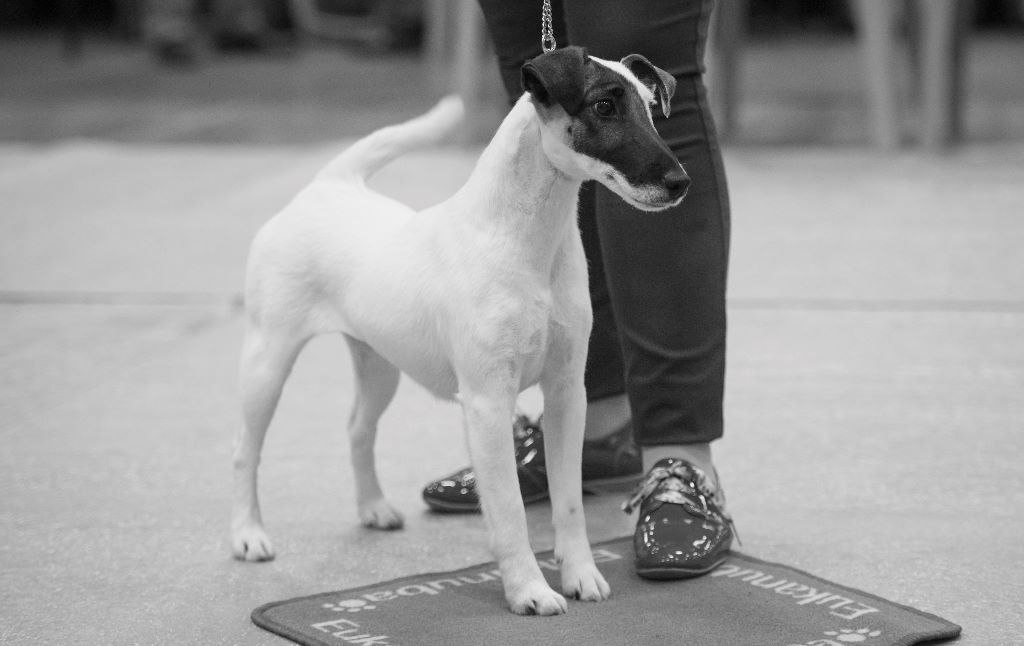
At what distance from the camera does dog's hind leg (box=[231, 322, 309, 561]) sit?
1882 mm

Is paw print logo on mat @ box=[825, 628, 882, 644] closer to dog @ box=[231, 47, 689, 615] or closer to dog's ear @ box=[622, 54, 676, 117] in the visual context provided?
dog @ box=[231, 47, 689, 615]

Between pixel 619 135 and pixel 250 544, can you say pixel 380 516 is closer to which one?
pixel 250 544

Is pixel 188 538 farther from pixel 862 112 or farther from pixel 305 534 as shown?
pixel 862 112

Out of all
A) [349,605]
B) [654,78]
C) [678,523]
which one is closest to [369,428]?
[349,605]

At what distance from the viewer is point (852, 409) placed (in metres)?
2.55

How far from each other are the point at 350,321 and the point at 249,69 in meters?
7.87

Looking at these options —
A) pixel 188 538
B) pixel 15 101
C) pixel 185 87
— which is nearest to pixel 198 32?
pixel 185 87

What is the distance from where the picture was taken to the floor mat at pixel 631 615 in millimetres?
1573

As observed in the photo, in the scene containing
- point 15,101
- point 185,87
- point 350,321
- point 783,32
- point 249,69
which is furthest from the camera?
point 783,32

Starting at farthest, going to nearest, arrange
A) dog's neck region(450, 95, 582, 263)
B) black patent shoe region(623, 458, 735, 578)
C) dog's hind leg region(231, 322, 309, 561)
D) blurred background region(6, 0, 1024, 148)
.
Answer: blurred background region(6, 0, 1024, 148)
dog's hind leg region(231, 322, 309, 561)
black patent shoe region(623, 458, 735, 578)
dog's neck region(450, 95, 582, 263)

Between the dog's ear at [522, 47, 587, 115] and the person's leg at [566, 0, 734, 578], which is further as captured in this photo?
the person's leg at [566, 0, 734, 578]

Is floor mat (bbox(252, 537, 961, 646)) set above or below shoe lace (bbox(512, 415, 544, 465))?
below

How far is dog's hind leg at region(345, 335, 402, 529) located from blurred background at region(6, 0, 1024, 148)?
3.58 m

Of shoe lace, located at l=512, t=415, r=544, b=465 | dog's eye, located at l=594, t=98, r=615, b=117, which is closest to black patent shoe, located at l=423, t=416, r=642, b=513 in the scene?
shoe lace, located at l=512, t=415, r=544, b=465
